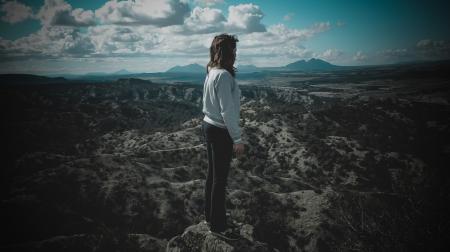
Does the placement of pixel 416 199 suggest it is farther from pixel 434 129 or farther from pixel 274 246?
pixel 434 129

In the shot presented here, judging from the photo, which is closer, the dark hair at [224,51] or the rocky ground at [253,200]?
the dark hair at [224,51]

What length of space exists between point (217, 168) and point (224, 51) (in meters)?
2.25

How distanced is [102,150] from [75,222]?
183ft

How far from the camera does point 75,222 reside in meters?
8.86

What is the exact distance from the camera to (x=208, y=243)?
6441 mm

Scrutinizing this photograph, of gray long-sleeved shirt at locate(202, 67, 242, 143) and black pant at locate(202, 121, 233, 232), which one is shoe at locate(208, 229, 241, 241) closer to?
black pant at locate(202, 121, 233, 232)

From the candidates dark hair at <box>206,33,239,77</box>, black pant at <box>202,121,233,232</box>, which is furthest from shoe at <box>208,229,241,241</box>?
dark hair at <box>206,33,239,77</box>

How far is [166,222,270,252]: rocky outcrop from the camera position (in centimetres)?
638

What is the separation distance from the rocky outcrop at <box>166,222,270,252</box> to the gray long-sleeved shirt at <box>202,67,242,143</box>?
272cm

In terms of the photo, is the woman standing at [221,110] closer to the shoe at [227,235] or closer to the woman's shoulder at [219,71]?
the woman's shoulder at [219,71]

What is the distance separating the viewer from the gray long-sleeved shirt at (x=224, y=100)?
502cm

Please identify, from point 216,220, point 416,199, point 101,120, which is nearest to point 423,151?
point 416,199

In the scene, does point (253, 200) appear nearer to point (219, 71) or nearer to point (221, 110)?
point (221, 110)

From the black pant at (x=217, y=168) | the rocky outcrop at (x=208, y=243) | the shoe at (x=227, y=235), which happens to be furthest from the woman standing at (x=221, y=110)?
the rocky outcrop at (x=208, y=243)
